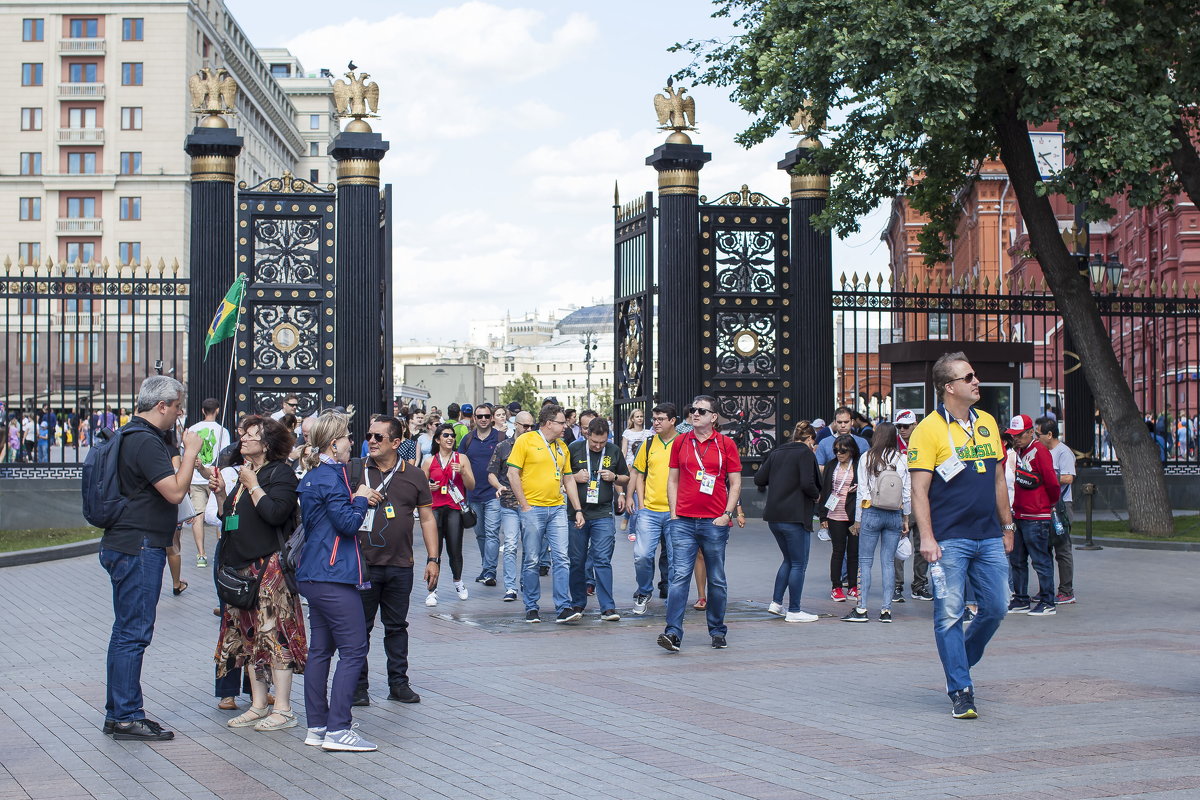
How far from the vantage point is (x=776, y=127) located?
19.3 meters

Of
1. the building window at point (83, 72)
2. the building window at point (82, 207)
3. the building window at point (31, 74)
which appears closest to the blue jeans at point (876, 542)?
the building window at point (82, 207)

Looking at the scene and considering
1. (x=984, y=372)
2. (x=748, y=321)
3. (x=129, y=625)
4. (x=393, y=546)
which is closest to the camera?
(x=129, y=625)

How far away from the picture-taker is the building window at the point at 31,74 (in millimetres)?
68000

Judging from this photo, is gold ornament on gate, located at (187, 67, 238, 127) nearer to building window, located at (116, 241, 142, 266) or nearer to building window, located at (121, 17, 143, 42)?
building window, located at (116, 241, 142, 266)

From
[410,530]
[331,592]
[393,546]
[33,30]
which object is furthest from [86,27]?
[331,592]

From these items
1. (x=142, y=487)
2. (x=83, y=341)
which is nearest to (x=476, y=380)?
(x=83, y=341)

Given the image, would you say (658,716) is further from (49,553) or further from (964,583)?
(49,553)

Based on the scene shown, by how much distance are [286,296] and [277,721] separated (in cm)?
1339

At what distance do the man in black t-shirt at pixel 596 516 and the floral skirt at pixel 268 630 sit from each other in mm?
4669

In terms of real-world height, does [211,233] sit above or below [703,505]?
above

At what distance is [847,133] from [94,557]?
1103 cm

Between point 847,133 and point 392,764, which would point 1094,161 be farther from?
point 392,764

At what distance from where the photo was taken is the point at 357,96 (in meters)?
21.0

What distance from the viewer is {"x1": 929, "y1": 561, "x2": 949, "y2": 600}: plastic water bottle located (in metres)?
8.23
